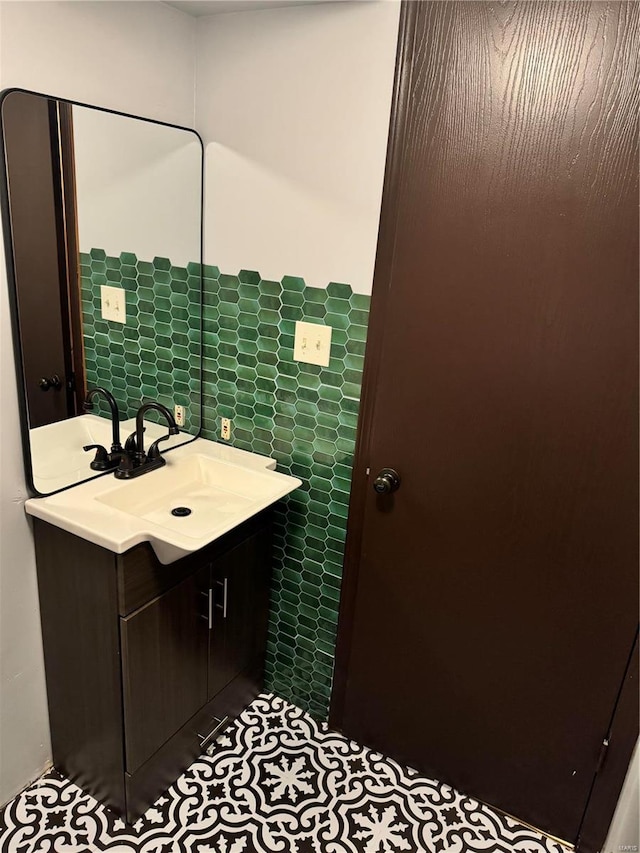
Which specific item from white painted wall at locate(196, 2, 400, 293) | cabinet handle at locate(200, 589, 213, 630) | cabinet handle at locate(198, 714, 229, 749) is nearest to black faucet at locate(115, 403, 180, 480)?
cabinet handle at locate(200, 589, 213, 630)

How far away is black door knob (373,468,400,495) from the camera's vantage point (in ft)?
5.53

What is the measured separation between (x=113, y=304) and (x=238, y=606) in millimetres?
1034

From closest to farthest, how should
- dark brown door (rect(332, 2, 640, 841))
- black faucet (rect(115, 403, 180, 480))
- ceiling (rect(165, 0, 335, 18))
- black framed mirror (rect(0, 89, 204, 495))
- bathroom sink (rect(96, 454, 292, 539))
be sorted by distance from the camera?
dark brown door (rect(332, 2, 640, 841)) → black framed mirror (rect(0, 89, 204, 495)) → ceiling (rect(165, 0, 335, 18)) → bathroom sink (rect(96, 454, 292, 539)) → black faucet (rect(115, 403, 180, 480))

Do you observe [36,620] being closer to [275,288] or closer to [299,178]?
[275,288]

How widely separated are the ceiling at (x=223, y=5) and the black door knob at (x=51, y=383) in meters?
1.07

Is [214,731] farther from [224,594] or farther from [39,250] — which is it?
[39,250]

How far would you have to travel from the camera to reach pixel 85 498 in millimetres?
1620

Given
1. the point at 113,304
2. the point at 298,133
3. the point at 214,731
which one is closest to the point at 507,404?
the point at 298,133

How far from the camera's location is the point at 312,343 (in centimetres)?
176

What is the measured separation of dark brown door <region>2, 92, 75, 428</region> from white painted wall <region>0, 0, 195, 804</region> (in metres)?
0.05

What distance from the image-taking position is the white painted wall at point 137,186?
157 centimetres

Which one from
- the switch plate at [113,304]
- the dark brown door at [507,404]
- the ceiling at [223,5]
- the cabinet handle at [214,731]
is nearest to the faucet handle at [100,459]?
the switch plate at [113,304]

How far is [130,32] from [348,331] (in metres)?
0.98

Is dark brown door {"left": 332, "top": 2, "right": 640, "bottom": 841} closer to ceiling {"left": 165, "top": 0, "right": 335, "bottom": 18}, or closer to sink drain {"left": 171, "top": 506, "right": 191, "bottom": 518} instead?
ceiling {"left": 165, "top": 0, "right": 335, "bottom": 18}
